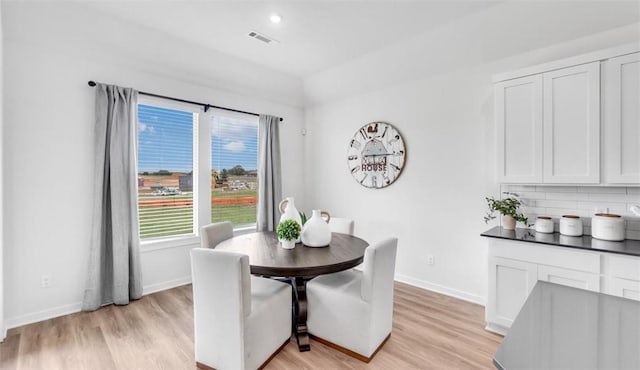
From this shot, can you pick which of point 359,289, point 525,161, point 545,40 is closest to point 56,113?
point 359,289

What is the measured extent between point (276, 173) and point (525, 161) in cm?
304

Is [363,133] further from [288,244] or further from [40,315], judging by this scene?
[40,315]

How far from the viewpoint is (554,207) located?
261 cm

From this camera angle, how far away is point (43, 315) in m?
2.62

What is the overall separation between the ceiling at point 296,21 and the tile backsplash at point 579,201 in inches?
67.6

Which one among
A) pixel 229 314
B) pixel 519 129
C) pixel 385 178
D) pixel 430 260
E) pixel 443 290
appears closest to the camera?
pixel 229 314

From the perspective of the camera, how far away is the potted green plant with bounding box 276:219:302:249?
2.42 metres

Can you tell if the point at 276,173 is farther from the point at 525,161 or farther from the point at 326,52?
the point at 525,161

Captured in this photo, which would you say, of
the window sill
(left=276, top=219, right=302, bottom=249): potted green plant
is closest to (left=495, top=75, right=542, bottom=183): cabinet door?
(left=276, top=219, right=302, bottom=249): potted green plant

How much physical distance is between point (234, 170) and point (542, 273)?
11.7 ft

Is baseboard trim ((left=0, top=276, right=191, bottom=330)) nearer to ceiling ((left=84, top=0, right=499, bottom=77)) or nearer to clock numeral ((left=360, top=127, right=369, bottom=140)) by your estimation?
ceiling ((left=84, top=0, right=499, bottom=77))

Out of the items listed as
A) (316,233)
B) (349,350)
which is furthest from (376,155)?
(349,350)

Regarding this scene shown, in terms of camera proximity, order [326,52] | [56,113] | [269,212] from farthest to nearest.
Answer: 1. [269,212]
2. [326,52]
3. [56,113]

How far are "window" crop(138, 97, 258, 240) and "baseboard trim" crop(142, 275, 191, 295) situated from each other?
531 millimetres
